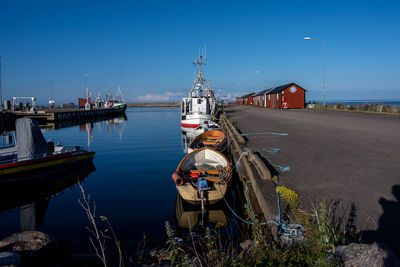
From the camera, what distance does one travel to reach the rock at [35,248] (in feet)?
14.2

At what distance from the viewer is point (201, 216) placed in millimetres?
8680

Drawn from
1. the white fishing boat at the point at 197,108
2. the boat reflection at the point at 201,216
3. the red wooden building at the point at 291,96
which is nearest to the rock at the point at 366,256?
the boat reflection at the point at 201,216

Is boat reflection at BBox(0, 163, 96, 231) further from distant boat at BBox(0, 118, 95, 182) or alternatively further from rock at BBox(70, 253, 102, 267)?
rock at BBox(70, 253, 102, 267)

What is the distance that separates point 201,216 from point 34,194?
7.93 meters

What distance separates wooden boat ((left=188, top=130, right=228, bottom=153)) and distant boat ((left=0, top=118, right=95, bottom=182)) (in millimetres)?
6844

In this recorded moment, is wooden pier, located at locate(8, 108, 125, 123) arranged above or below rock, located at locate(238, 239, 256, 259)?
above

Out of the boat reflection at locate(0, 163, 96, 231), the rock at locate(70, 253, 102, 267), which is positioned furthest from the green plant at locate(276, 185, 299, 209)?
the boat reflection at locate(0, 163, 96, 231)

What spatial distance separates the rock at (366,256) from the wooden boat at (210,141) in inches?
462

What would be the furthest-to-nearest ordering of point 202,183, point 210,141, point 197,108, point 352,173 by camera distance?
point 197,108 → point 210,141 → point 202,183 → point 352,173

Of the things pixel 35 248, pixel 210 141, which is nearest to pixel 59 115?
pixel 210 141

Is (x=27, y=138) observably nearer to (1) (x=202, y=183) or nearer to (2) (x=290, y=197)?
(1) (x=202, y=183)

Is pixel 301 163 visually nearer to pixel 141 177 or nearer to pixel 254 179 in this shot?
pixel 254 179

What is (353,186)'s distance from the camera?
6875mm

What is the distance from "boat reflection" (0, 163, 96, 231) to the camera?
31.6ft
